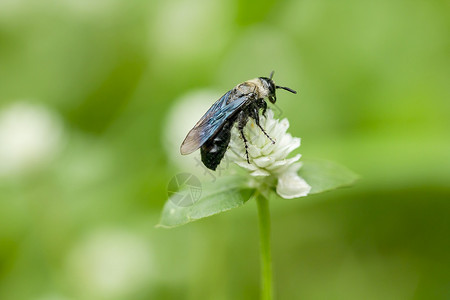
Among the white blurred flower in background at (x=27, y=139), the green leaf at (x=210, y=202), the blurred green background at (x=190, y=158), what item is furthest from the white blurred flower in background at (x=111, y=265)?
the green leaf at (x=210, y=202)

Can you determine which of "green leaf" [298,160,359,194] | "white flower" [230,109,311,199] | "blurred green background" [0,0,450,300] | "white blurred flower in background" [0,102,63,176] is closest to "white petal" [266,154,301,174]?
"white flower" [230,109,311,199]

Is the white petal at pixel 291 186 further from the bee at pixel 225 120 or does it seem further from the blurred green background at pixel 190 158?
the blurred green background at pixel 190 158

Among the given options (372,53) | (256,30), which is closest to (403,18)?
(372,53)

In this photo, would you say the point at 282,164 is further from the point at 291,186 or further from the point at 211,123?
the point at 211,123

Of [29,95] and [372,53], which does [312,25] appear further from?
[29,95]

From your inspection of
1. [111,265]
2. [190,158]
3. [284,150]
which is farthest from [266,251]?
[111,265]
